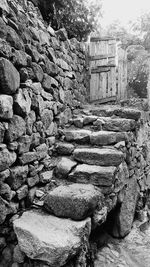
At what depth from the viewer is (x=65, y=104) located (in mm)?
3975

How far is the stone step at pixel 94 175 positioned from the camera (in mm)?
2811

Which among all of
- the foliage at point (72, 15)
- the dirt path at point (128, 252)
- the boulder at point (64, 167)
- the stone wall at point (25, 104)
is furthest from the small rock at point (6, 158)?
the foliage at point (72, 15)

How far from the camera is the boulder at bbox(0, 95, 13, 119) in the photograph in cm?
218

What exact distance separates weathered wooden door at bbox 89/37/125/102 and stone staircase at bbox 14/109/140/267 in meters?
1.28

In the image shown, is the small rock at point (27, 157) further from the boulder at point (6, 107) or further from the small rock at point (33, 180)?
the boulder at point (6, 107)

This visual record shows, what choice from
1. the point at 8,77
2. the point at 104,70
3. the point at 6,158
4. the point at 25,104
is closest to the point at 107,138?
the point at 25,104

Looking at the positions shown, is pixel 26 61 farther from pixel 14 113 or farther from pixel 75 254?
pixel 75 254

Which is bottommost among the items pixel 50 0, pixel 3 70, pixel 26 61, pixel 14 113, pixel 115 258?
pixel 115 258

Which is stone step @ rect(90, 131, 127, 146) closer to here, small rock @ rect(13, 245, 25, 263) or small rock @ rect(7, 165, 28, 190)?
small rock @ rect(7, 165, 28, 190)

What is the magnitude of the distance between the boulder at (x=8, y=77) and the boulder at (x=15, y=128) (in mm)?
289

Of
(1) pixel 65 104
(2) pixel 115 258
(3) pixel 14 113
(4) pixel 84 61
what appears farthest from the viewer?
(4) pixel 84 61

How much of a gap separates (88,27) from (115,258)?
475cm

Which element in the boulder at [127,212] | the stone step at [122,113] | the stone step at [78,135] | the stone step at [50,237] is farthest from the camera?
the stone step at [122,113]

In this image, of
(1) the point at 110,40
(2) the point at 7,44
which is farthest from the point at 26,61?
(1) the point at 110,40
